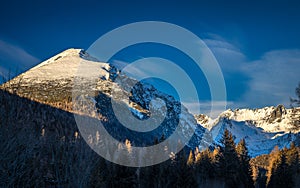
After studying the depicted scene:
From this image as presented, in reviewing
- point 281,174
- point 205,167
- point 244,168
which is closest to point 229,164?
point 244,168

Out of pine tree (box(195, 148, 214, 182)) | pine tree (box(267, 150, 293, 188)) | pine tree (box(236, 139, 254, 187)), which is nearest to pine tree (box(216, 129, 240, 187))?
pine tree (box(236, 139, 254, 187))

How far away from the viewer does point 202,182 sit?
67125 millimetres

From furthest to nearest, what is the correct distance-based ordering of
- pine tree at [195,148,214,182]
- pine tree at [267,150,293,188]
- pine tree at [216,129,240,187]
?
pine tree at [195,148,214,182] < pine tree at [267,150,293,188] < pine tree at [216,129,240,187]

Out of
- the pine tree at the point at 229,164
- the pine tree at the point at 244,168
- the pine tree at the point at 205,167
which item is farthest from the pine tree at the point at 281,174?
the pine tree at the point at 205,167

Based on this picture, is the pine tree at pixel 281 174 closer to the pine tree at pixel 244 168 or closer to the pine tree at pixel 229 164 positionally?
the pine tree at pixel 244 168

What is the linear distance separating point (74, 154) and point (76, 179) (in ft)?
7.26

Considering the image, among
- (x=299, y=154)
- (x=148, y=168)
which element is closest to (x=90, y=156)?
(x=148, y=168)

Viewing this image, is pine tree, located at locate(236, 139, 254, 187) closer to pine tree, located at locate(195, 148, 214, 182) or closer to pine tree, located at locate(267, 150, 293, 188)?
pine tree, located at locate(267, 150, 293, 188)

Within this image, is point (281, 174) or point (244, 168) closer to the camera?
point (281, 174)

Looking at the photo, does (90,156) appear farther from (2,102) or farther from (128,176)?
(128,176)

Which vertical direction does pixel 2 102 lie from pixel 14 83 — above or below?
below

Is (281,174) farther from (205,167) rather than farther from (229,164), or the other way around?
(205,167)

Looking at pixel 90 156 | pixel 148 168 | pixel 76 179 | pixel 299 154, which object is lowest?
pixel 76 179

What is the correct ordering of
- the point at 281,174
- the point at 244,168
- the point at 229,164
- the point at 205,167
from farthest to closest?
1. the point at 205,167
2. the point at 244,168
3. the point at 281,174
4. the point at 229,164
